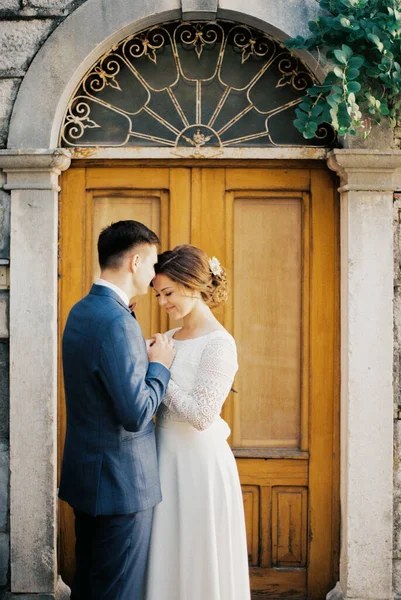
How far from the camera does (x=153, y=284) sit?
3326 millimetres

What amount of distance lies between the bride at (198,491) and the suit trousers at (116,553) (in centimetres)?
21

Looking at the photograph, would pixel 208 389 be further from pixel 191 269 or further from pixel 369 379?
pixel 369 379

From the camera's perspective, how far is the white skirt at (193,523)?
3061 mm

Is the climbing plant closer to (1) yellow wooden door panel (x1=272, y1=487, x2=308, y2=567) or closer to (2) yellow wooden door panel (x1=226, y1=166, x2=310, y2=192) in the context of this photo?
(2) yellow wooden door panel (x1=226, y1=166, x2=310, y2=192)

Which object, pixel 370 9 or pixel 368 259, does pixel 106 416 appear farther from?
pixel 370 9

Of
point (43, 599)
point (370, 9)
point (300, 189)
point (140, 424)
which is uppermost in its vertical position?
point (370, 9)

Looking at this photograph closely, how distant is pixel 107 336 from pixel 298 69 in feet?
7.88

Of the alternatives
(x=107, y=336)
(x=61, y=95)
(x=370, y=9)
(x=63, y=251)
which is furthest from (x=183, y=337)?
(x=370, y=9)

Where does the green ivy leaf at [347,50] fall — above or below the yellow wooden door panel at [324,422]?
above

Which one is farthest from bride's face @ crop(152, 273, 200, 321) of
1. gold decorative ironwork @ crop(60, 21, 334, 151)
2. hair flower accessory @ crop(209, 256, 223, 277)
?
gold decorative ironwork @ crop(60, 21, 334, 151)

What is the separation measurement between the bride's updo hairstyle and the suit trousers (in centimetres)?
111

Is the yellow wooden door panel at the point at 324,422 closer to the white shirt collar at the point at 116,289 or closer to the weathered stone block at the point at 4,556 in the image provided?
the white shirt collar at the point at 116,289

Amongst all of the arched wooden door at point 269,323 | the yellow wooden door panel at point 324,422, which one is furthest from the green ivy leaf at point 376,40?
the yellow wooden door panel at point 324,422

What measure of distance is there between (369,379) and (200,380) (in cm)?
139
